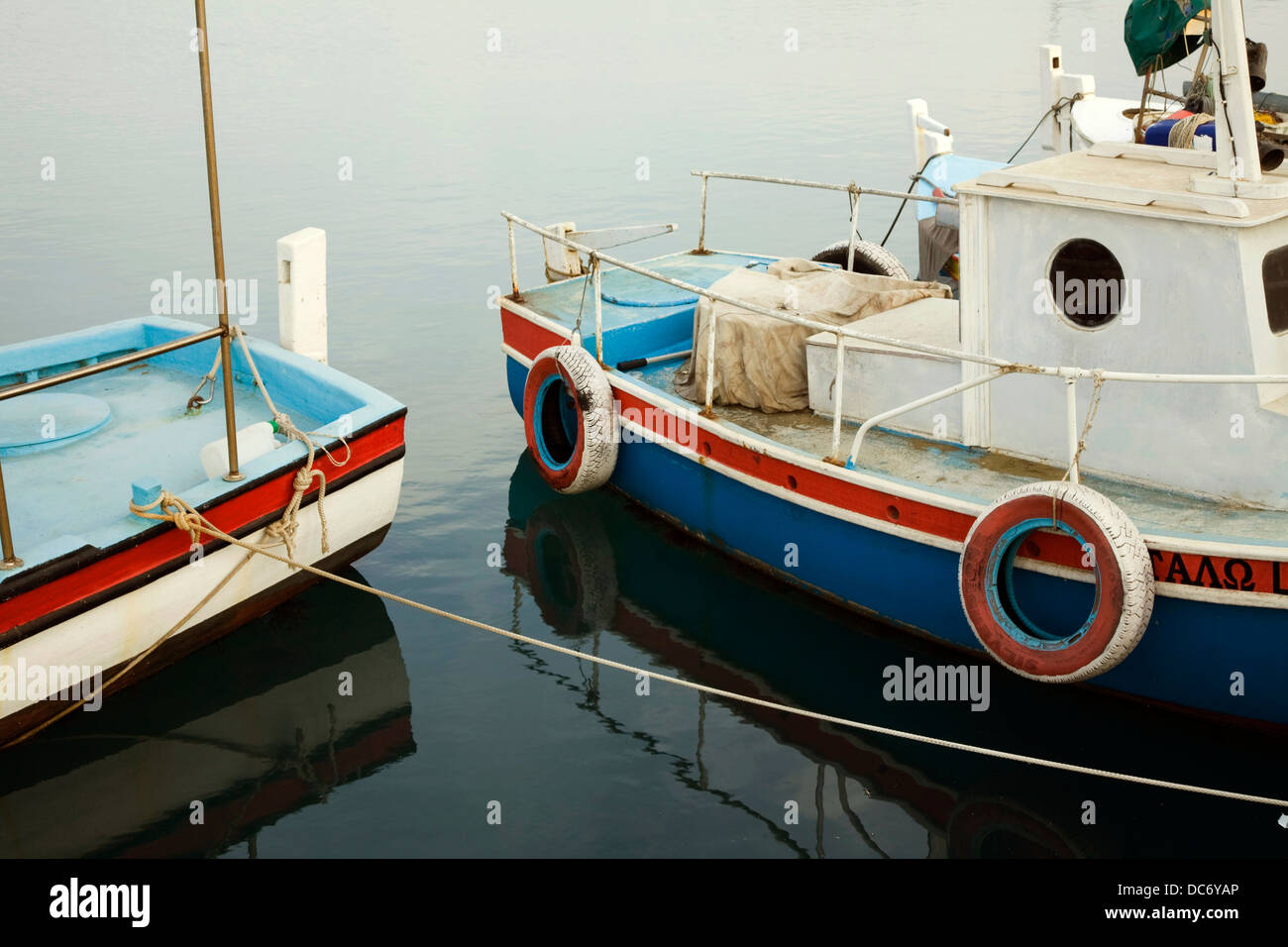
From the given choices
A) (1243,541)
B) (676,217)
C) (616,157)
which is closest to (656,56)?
(616,157)

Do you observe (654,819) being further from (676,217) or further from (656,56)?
(656,56)

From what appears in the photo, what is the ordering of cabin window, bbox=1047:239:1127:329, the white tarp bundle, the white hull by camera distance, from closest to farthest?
1. the white hull
2. cabin window, bbox=1047:239:1127:329
3. the white tarp bundle

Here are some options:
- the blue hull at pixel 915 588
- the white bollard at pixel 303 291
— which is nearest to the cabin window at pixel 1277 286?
the blue hull at pixel 915 588

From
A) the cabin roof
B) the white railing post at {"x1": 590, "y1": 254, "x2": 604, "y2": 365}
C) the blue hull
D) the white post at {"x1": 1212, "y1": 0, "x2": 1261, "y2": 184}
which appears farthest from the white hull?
the white post at {"x1": 1212, "y1": 0, "x2": 1261, "y2": 184}

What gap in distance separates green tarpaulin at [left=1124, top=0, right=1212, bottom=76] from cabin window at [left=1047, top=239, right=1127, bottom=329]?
1759mm

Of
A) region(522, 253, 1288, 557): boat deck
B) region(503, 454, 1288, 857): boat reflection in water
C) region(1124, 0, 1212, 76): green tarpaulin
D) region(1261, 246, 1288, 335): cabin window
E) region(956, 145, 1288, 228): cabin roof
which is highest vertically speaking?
region(1124, 0, 1212, 76): green tarpaulin

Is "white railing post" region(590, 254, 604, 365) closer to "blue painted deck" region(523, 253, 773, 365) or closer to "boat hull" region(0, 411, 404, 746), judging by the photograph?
"blue painted deck" region(523, 253, 773, 365)

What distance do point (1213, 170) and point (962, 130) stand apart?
19355 millimetres

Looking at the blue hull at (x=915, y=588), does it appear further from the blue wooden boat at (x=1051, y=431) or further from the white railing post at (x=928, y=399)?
the white railing post at (x=928, y=399)

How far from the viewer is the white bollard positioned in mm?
9938

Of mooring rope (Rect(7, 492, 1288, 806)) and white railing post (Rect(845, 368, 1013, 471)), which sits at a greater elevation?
white railing post (Rect(845, 368, 1013, 471))

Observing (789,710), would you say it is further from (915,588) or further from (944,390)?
(944,390)

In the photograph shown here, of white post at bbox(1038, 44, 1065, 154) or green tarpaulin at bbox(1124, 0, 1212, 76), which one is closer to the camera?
green tarpaulin at bbox(1124, 0, 1212, 76)

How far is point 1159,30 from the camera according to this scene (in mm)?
8766
